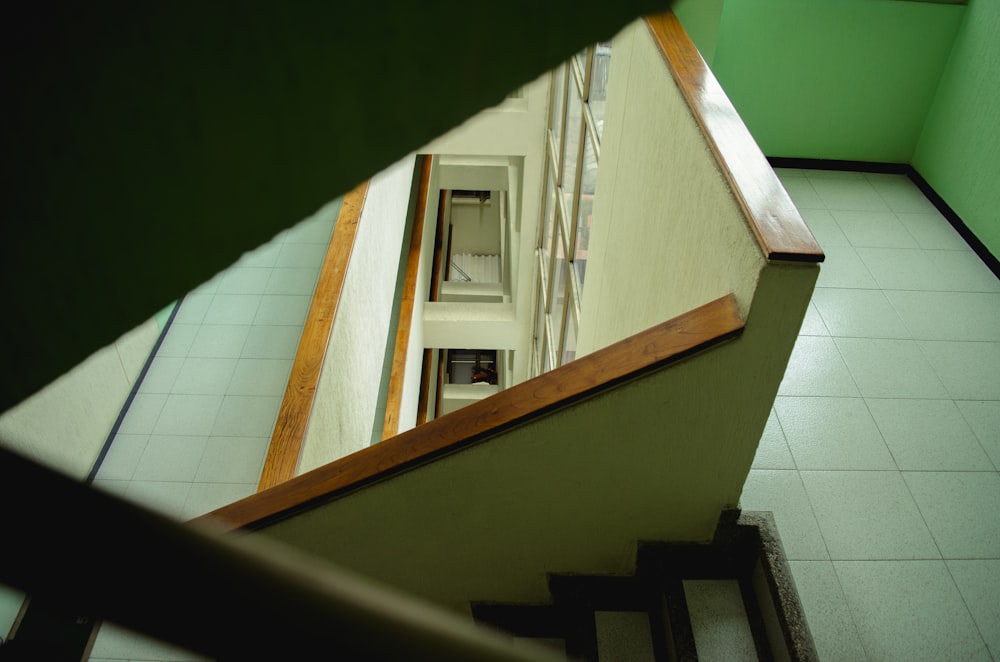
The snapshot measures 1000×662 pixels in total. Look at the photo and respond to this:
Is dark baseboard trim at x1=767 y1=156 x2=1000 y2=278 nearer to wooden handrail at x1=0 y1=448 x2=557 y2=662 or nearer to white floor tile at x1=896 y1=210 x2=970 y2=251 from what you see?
white floor tile at x1=896 y1=210 x2=970 y2=251

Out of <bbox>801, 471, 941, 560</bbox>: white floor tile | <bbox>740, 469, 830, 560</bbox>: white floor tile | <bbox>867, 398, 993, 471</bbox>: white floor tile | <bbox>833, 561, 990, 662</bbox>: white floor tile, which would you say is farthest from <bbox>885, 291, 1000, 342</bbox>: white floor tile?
<bbox>833, 561, 990, 662</bbox>: white floor tile

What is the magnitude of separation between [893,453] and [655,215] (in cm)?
118

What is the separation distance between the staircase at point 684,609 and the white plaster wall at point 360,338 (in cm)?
114

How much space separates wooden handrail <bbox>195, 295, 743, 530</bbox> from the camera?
175cm

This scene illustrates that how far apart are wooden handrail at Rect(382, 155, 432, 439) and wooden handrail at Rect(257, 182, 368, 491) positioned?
251 cm

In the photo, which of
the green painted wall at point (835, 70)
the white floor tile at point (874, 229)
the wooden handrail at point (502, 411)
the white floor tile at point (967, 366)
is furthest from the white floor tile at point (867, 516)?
the green painted wall at point (835, 70)

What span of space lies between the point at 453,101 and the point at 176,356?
3.28 meters

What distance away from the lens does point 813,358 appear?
2.88m

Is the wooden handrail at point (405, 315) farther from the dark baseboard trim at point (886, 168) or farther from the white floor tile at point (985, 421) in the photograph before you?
the white floor tile at point (985, 421)

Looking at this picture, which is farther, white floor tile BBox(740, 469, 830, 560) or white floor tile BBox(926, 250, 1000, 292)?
white floor tile BBox(926, 250, 1000, 292)

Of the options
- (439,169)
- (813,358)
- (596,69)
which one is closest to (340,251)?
(596,69)

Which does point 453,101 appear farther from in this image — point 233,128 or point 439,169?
point 439,169

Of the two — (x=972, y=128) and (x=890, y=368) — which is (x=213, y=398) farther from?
(x=972, y=128)

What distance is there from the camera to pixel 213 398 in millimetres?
3227
